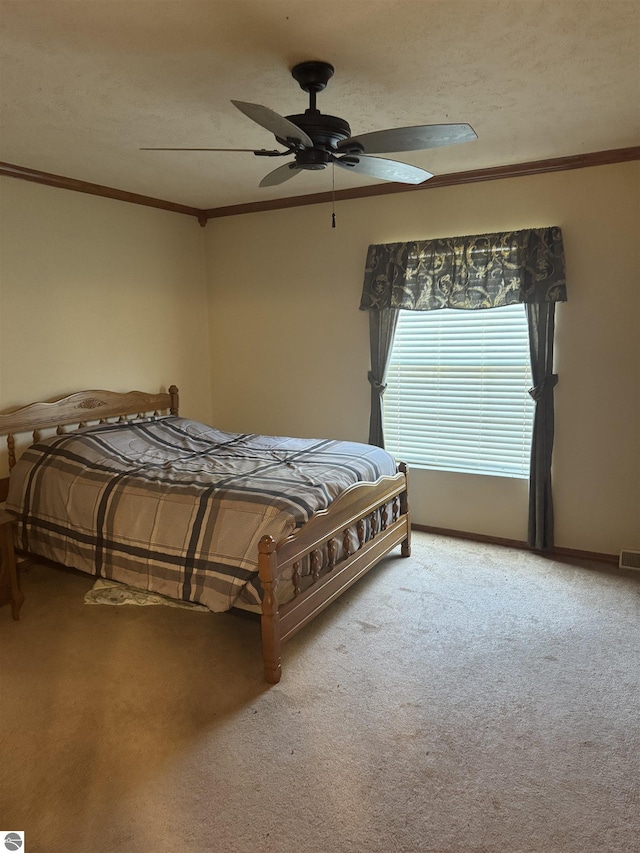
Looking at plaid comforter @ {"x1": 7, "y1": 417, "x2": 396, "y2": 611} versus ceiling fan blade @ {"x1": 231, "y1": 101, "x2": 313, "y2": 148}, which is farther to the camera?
plaid comforter @ {"x1": 7, "y1": 417, "x2": 396, "y2": 611}

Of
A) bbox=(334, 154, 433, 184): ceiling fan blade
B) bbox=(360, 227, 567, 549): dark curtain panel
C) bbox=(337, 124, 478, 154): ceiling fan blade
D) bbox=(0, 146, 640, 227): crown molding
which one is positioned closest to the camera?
bbox=(337, 124, 478, 154): ceiling fan blade

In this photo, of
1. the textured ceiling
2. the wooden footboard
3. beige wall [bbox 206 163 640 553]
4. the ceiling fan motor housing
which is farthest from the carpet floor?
the textured ceiling

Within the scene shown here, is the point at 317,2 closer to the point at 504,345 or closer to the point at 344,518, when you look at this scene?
the point at 344,518

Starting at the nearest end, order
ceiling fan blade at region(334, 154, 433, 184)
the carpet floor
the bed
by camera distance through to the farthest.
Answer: the carpet floor → ceiling fan blade at region(334, 154, 433, 184) → the bed

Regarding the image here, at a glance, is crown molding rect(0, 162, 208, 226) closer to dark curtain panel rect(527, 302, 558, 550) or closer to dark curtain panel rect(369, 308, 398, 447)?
dark curtain panel rect(369, 308, 398, 447)

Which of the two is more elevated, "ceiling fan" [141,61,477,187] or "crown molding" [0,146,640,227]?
"crown molding" [0,146,640,227]

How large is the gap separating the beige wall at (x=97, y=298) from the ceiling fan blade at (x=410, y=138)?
2447 millimetres

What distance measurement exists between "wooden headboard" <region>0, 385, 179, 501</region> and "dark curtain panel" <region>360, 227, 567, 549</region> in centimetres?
187

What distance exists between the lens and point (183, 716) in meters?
2.46

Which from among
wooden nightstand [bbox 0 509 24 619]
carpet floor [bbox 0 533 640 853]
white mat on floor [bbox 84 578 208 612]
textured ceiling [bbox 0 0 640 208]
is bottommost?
carpet floor [bbox 0 533 640 853]

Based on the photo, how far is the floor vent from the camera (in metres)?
3.81

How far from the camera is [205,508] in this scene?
295 cm

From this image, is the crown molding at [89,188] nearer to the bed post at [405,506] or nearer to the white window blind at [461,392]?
the white window blind at [461,392]

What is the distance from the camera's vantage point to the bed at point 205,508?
9.05 feet
